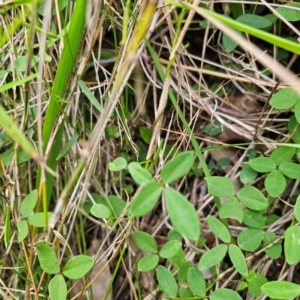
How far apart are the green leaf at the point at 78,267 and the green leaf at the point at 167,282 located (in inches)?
6.8

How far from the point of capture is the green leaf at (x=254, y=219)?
1.03 m

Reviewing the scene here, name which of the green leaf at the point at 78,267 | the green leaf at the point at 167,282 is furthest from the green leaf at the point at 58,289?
the green leaf at the point at 167,282

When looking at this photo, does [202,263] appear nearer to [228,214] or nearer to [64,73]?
[228,214]

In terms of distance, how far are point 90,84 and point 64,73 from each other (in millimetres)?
292

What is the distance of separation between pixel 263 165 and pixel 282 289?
0.30 m

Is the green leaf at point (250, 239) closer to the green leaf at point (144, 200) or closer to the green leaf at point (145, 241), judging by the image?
the green leaf at point (145, 241)

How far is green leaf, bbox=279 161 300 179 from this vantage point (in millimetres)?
985

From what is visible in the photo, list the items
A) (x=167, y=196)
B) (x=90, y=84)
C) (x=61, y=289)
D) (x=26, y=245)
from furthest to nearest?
(x=90, y=84)
(x=26, y=245)
(x=61, y=289)
(x=167, y=196)

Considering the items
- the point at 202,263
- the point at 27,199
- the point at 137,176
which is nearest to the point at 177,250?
the point at 202,263

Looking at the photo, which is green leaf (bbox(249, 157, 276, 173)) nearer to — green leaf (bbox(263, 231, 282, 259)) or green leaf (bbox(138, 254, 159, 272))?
green leaf (bbox(263, 231, 282, 259))

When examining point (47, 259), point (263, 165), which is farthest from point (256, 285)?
point (47, 259)

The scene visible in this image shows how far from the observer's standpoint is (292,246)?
890 mm

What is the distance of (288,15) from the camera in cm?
108

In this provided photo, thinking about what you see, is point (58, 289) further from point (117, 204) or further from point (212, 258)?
point (212, 258)
